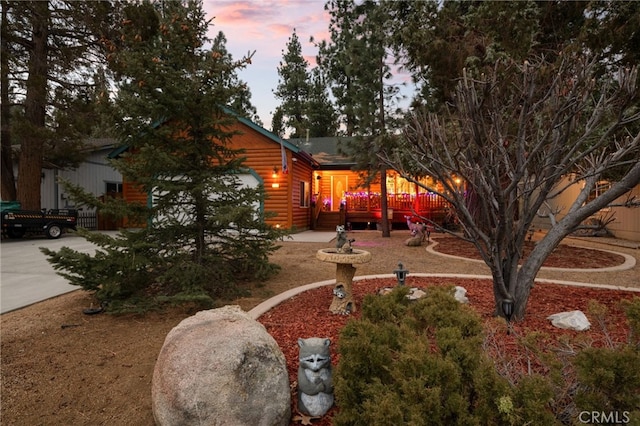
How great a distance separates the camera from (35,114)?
14.7 m

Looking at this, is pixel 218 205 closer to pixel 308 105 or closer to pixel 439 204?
pixel 439 204

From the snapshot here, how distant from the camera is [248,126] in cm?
1484

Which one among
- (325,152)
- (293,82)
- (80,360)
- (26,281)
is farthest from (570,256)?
(293,82)

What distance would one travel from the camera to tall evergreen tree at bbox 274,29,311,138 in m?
38.1

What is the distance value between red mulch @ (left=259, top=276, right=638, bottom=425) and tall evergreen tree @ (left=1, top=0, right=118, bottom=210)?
14.5m

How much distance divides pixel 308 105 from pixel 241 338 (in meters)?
35.5

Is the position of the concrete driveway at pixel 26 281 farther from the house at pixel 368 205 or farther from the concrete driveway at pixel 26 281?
the house at pixel 368 205

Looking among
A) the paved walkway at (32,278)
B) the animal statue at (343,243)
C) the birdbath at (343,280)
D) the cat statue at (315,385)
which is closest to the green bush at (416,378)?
the cat statue at (315,385)

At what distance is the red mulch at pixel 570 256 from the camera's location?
308 inches

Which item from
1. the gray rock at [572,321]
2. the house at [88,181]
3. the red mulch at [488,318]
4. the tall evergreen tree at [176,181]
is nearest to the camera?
the red mulch at [488,318]

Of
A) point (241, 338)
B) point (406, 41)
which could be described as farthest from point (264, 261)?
point (406, 41)

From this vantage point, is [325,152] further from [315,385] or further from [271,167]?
[315,385]

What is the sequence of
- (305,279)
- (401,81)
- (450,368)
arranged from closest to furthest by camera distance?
(450,368) < (305,279) < (401,81)

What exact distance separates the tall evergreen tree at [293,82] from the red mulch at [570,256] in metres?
29.3
